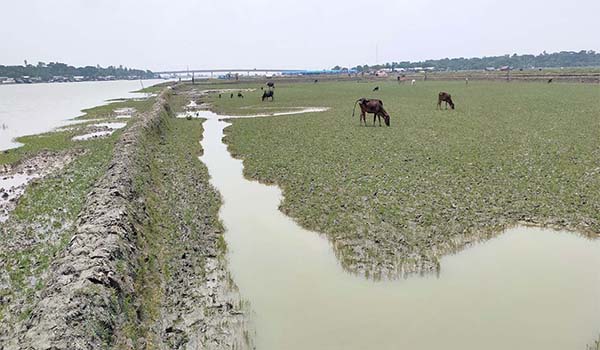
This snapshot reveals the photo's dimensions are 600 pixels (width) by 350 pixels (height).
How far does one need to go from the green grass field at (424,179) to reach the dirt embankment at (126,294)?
2.66m

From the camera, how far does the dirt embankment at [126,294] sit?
15.6 ft

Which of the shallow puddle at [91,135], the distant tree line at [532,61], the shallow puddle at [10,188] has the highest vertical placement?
the distant tree line at [532,61]

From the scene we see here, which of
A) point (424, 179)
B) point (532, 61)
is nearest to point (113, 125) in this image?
point (424, 179)

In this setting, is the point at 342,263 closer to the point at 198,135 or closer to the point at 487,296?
the point at 487,296

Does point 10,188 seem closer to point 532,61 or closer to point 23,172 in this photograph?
point 23,172

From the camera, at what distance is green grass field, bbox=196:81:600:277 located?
845 centimetres

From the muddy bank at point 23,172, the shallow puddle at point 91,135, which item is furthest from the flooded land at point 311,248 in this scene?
the shallow puddle at point 91,135

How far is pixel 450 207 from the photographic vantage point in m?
9.76

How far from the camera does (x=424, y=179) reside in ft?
38.8

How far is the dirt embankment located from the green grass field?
2.66 meters

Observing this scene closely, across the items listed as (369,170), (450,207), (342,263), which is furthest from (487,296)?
(369,170)

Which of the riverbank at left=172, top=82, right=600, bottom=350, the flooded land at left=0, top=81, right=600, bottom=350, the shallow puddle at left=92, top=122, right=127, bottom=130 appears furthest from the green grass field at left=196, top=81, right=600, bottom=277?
the shallow puddle at left=92, top=122, right=127, bottom=130

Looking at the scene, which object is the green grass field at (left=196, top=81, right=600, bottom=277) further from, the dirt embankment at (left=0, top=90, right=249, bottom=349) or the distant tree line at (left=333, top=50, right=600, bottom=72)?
the distant tree line at (left=333, top=50, right=600, bottom=72)

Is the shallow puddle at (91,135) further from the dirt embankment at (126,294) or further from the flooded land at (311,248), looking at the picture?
the dirt embankment at (126,294)
